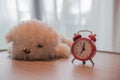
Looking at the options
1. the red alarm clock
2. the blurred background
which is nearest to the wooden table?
the red alarm clock

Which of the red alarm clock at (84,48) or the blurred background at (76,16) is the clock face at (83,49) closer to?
the red alarm clock at (84,48)

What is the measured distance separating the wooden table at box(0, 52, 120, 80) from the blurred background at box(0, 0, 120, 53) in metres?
0.74

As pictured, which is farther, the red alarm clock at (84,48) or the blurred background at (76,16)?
the blurred background at (76,16)

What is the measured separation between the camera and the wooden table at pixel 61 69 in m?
0.73

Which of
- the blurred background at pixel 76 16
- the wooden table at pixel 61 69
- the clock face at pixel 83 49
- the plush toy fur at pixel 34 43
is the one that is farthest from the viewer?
the blurred background at pixel 76 16

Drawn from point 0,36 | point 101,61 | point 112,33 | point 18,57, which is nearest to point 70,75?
point 101,61

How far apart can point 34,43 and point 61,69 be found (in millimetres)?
226

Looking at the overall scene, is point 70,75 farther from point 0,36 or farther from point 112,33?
point 0,36

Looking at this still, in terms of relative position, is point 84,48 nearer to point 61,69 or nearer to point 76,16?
point 61,69

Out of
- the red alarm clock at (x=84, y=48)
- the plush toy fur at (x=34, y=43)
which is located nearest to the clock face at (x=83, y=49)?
the red alarm clock at (x=84, y=48)

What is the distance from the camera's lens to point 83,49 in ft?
2.95

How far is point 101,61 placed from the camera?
0.93 m

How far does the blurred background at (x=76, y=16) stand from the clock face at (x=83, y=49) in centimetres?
86

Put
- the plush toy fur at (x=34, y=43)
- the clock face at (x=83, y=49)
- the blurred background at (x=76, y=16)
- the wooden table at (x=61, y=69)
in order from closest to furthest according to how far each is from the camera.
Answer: the wooden table at (x=61, y=69)
the clock face at (x=83, y=49)
the plush toy fur at (x=34, y=43)
the blurred background at (x=76, y=16)
